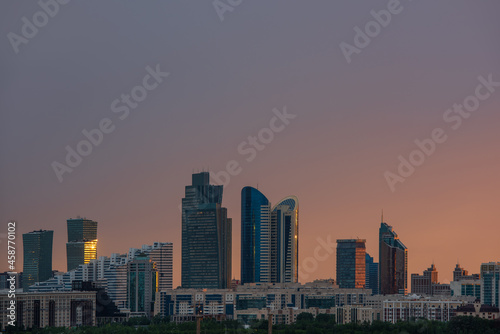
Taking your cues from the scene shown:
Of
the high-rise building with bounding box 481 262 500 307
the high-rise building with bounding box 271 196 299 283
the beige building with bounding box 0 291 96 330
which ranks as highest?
the high-rise building with bounding box 271 196 299 283

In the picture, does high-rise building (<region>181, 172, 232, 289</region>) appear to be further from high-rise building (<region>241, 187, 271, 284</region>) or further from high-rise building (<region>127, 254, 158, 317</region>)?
high-rise building (<region>127, 254, 158, 317</region>)

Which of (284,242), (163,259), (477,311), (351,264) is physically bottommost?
(477,311)

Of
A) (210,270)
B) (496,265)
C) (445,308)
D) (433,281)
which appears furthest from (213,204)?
(445,308)

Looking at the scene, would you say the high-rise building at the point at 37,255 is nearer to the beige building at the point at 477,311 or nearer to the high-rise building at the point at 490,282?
the high-rise building at the point at 490,282

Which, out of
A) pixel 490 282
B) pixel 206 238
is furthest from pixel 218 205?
pixel 490 282

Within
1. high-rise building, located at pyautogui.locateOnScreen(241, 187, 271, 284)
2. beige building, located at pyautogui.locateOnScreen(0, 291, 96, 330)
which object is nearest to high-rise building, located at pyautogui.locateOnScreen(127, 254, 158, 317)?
high-rise building, located at pyautogui.locateOnScreen(241, 187, 271, 284)

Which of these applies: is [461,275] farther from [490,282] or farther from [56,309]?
Result: [56,309]
